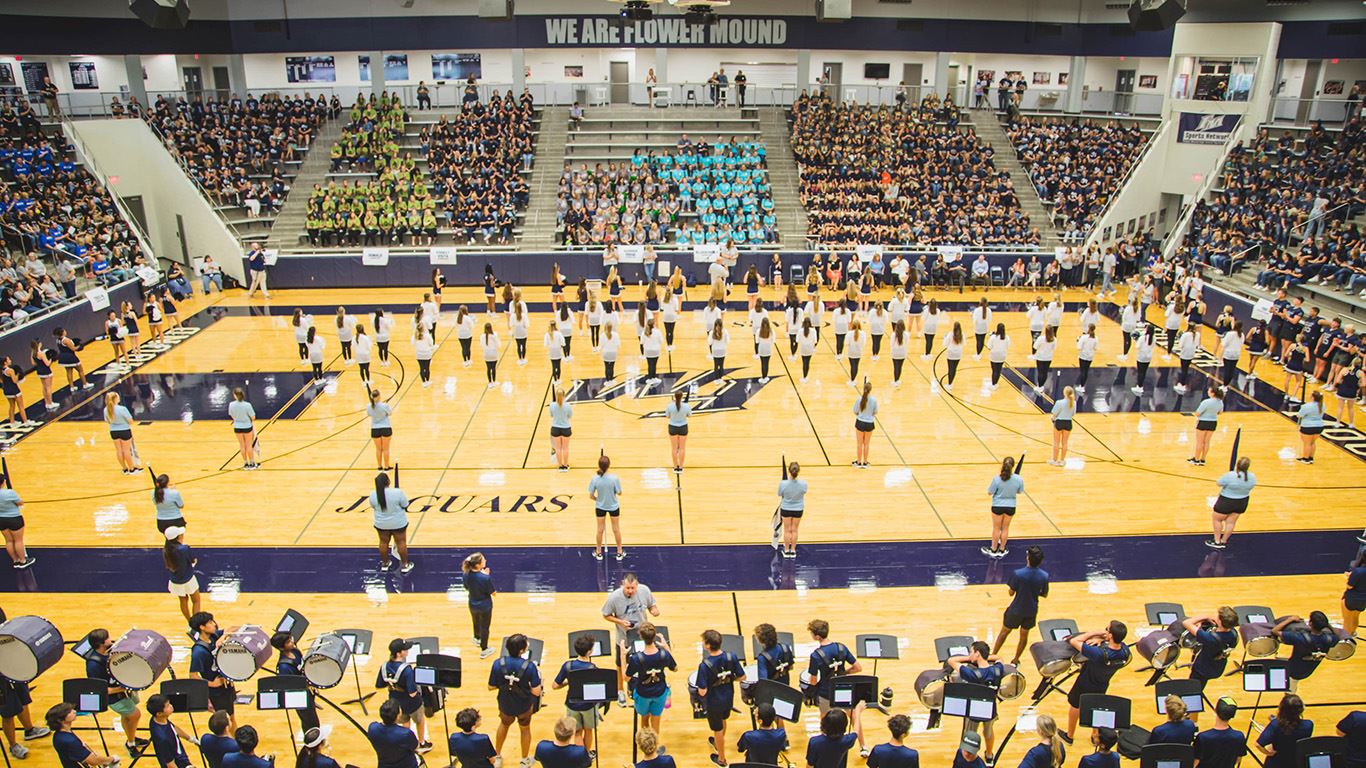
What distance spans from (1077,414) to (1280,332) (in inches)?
283

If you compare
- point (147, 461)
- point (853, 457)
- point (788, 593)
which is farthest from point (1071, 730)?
point (147, 461)

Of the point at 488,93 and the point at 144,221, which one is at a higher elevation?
the point at 488,93

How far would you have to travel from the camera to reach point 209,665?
9.06 meters

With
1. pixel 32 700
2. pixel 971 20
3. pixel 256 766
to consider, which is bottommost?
pixel 32 700

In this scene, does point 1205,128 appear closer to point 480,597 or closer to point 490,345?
point 490,345

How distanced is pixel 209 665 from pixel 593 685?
401cm

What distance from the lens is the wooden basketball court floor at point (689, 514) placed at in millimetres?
11867

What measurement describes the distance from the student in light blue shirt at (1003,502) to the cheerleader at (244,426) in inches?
473

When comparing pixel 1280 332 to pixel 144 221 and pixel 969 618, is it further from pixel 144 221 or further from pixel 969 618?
pixel 144 221

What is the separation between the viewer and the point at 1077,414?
19.1m

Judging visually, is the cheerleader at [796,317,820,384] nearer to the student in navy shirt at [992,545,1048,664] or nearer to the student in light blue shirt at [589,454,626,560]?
the student in light blue shirt at [589,454,626,560]

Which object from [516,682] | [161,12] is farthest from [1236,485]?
[161,12]

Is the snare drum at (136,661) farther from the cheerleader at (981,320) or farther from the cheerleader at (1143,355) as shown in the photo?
the cheerleader at (1143,355)

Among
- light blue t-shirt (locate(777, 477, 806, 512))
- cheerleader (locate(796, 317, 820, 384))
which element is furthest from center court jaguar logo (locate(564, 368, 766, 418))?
light blue t-shirt (locate(777, 477, 806, 512))
